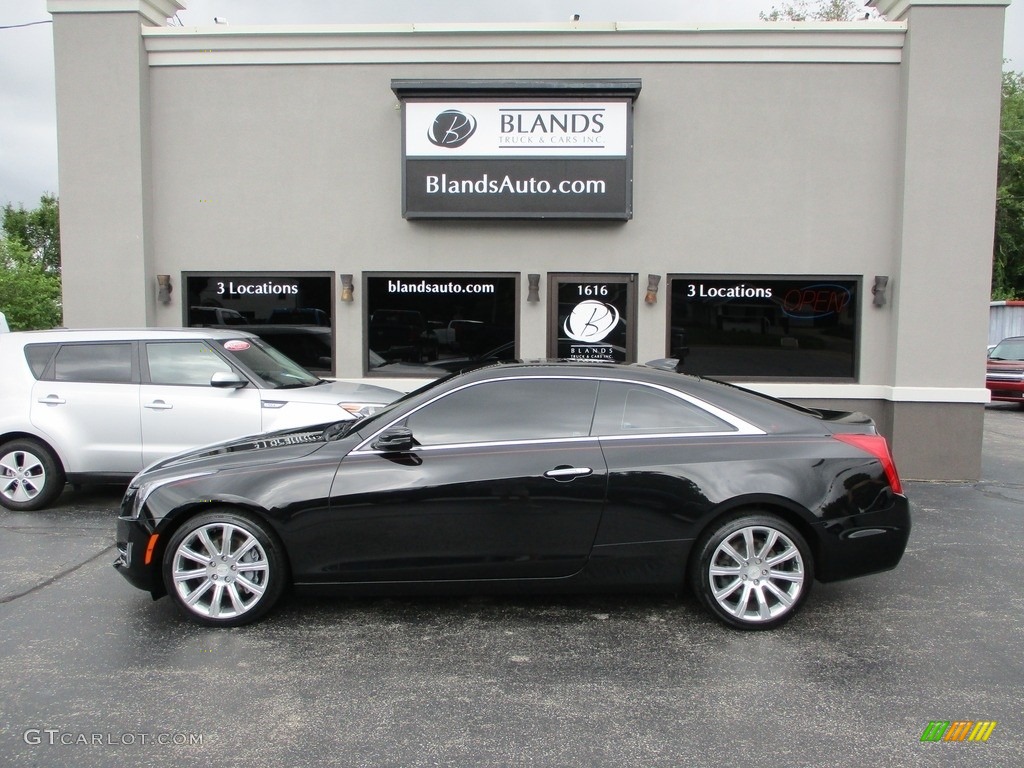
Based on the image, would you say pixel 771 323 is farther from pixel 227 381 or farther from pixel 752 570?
pixel 227 381

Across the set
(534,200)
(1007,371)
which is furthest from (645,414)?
(1007,371)

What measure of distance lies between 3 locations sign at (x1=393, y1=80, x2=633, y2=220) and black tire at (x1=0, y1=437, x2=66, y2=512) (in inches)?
178

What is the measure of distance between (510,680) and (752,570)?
61.9 inches

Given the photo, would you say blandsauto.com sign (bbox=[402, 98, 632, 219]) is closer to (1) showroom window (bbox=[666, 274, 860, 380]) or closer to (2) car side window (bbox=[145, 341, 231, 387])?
(1) showroom window (bbox=[666, 274, 860, 380])

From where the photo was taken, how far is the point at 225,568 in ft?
15.3

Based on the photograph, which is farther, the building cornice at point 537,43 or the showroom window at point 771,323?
the showroom window at point 771,323

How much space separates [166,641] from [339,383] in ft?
13.5

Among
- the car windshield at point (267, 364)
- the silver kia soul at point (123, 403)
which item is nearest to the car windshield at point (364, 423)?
the silver kia soul at point (123, 403)

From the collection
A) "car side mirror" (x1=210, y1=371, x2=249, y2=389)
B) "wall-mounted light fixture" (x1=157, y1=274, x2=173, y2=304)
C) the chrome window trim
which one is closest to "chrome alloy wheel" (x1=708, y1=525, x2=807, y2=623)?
the chrome window trim

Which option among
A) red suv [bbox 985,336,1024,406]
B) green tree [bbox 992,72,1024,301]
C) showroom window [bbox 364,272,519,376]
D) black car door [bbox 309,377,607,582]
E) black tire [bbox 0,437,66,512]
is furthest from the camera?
green tree [bbox 992,72,1024,301]

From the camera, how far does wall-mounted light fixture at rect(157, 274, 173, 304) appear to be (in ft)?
32.3

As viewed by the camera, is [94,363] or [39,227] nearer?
[94,363]

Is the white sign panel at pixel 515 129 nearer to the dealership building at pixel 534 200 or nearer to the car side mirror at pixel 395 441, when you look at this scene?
the dealership building at pixel 534 200

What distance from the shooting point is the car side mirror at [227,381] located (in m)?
7.36
